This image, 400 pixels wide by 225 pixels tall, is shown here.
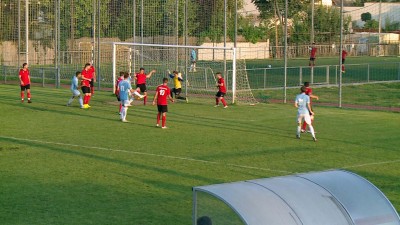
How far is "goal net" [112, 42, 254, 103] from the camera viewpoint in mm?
38344

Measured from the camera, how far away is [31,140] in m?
23.8

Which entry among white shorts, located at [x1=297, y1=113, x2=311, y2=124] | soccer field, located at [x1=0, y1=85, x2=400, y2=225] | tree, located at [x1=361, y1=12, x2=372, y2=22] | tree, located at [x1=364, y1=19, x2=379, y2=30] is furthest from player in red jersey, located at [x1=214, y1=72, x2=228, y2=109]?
tree, located at [x1=361, y1=12, x2=372, y2=22]

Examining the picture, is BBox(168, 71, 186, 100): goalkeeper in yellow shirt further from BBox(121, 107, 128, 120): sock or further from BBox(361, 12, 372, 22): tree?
BBox(361, 12, 372, 22): tree

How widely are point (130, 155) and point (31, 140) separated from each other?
4325 mm

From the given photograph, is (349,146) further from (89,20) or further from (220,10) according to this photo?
(89,20)

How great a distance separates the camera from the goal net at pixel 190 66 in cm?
3834

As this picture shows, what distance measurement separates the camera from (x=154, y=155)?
21094mm

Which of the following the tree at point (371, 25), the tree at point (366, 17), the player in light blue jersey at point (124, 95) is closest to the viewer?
the player in light blue jersey at point (124, 95)

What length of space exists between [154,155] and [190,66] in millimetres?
20179

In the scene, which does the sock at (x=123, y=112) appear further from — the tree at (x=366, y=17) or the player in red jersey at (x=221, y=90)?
the tree at (x=366, y=17)

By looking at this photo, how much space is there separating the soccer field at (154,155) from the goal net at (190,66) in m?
4.10

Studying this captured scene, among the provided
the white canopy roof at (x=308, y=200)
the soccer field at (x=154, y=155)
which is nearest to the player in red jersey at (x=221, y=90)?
the soccer field at (x=154, y=155)

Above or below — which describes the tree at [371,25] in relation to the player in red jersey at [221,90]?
above

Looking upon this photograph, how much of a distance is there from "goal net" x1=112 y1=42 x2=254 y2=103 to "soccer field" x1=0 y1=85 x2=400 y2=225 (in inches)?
161
